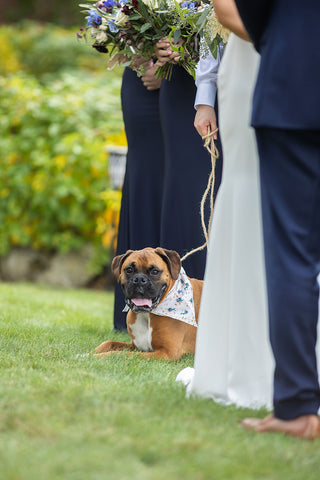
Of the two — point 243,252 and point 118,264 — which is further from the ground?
point 243,252

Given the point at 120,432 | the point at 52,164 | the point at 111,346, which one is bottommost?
the point at 111,346

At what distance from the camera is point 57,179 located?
7117 mm

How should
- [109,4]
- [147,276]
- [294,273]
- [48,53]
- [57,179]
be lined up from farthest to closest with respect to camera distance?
[48,53], [57,179], [109,4], [147,276], [294,273]

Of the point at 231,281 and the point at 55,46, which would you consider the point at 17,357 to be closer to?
the point at 231,281

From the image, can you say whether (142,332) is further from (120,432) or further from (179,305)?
(120,432)

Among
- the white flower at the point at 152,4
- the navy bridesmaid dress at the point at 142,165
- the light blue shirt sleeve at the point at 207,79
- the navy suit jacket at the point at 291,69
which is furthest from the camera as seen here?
the navy bridesmaid dress at the point at 142,165

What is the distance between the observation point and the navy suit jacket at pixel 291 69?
1.81 m

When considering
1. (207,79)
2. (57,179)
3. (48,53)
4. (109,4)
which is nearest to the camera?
(207,79)

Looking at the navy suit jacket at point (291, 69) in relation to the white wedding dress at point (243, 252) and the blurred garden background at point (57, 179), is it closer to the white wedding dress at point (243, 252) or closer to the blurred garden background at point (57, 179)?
the white wedding dress at point (243, 252)

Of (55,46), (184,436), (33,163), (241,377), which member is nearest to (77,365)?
(241,377)

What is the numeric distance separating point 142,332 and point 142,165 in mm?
1224

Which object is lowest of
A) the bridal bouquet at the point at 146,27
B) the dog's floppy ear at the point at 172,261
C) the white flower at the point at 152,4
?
the dog's floppy ear at the point at 172,261

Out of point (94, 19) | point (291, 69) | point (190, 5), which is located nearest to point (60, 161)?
point (94, 19)

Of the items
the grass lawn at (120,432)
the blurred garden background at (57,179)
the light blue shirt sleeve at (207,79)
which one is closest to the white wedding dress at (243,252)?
the grass lawn at (120,432)
